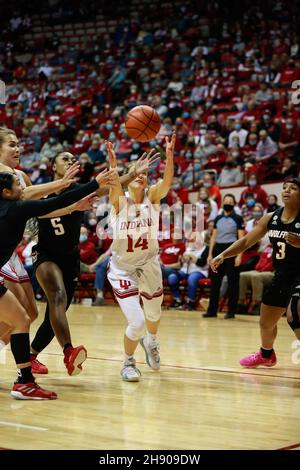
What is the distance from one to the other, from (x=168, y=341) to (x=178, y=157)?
8.28 m

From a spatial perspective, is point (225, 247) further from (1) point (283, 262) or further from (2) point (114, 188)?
(2) point (114, 188)

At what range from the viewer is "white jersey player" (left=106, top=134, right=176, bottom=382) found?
6148 millimetres

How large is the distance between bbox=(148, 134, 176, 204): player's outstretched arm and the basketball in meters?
0.80

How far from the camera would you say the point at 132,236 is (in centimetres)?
633

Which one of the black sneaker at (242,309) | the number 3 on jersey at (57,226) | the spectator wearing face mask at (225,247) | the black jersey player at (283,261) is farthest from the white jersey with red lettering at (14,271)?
the black sneaker at (242,309)

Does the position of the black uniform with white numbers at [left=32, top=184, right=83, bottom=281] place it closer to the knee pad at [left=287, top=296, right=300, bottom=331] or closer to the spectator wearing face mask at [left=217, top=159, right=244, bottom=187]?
the knee pad at [left=287, top=296, right=300, bottom=331]

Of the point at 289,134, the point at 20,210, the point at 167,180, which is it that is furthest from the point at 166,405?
the point at 289,134

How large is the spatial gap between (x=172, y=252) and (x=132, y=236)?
23.8 ft

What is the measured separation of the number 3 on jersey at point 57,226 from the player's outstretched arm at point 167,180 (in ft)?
2.70

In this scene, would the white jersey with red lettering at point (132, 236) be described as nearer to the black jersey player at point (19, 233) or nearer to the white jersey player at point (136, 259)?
the white jersey player at point (136, 259)

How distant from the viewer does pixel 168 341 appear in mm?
8969

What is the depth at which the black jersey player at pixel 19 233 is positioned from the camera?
16.1ft

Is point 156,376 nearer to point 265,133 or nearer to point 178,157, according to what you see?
point 265,133

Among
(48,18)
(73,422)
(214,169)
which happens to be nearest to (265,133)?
(214,169)
